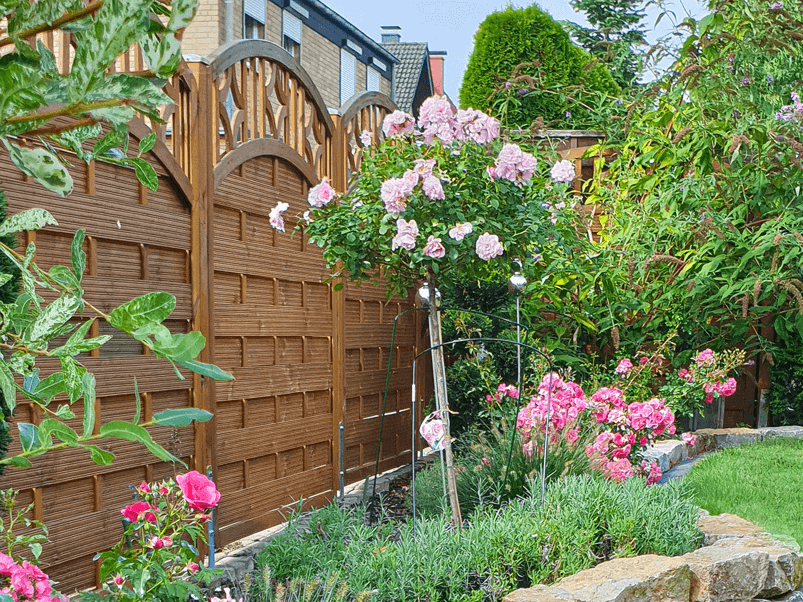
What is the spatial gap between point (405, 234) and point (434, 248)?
0.44ft

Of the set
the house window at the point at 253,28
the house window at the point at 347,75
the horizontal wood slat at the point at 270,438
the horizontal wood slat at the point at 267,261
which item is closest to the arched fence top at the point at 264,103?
the horizontal wood slat at the point at 267,261

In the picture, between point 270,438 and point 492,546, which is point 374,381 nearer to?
point 270,438

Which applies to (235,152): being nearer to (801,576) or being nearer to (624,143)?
(801,576)

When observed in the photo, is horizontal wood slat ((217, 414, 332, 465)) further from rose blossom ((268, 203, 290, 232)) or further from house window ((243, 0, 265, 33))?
house window ((243, 0, 265, 33))

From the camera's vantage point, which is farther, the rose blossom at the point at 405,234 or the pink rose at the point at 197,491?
the rose blossom at the point at 405,234

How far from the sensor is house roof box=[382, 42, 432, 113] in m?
22.7

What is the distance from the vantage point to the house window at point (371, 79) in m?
20.2

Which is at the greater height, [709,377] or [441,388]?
[441,388]

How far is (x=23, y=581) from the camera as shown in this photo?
1.65 metres

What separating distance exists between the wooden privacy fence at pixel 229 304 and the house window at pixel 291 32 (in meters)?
10.2

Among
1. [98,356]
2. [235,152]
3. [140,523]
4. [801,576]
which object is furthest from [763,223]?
[140,523]

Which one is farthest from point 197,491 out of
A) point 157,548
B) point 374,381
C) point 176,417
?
point 374,381

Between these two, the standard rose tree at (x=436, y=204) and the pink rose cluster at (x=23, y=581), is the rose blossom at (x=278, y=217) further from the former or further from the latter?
the pink rose cluster at (x=23, y=581)

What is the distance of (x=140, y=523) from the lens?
2209mm
